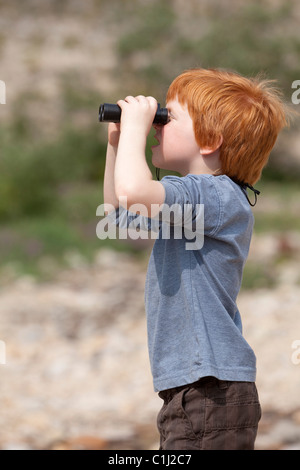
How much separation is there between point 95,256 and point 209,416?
19.7 ft

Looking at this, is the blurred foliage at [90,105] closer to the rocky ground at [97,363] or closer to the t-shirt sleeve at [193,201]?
the rocky ground at [97,363]

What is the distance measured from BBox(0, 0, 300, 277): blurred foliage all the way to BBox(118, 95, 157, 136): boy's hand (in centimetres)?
570

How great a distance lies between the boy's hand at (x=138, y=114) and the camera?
163 centimetres

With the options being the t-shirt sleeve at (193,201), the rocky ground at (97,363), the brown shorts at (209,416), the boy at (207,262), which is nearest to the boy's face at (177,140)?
the boy at (207,262)

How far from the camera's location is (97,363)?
4668 millimetres

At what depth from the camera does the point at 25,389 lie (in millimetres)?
4211

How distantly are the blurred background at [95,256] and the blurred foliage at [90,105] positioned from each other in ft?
0.11

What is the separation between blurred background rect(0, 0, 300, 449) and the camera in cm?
381

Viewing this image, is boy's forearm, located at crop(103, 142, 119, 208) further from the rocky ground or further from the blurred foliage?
the blurred foliage

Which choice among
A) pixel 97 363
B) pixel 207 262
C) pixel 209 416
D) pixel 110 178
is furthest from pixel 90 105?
pixel 209 416

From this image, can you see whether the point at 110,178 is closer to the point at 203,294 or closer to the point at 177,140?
the point at 177,140

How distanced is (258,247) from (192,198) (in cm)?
638

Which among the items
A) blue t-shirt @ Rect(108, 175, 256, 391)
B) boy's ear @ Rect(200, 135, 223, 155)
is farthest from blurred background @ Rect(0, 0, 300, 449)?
blue t-shirt @ Rect(108, 175, 256, 391)
